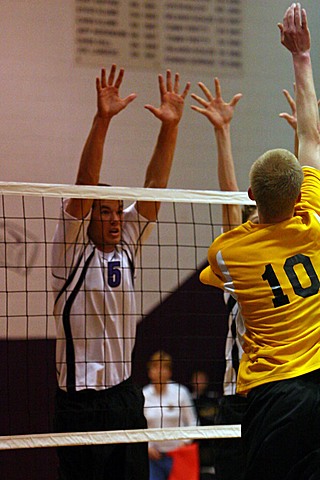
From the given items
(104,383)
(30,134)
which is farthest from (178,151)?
(104,383)

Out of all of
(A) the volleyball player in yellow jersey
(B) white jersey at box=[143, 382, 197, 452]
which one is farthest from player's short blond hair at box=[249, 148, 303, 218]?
(B) white jersey at box=[143, 382, 197, 452]

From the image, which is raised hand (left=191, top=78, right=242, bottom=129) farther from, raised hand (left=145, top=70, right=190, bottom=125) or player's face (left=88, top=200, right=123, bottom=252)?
player's face (left=88, top=200, right=123, bottom=252)

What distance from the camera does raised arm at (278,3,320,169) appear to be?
8.75ft

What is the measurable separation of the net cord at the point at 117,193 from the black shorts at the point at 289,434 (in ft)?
5.83

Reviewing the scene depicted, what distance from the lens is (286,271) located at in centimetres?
236

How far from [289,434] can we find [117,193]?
192 cm

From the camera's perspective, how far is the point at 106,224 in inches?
152

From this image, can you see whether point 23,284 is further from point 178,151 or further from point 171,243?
point 178,151

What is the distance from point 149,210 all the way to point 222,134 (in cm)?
82

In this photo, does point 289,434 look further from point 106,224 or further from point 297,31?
point 106,224

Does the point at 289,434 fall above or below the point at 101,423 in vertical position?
above

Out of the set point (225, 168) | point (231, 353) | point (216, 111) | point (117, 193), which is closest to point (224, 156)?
point (225, 168)

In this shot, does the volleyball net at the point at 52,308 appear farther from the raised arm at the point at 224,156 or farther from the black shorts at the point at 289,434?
the black shorts at the point at 289,434

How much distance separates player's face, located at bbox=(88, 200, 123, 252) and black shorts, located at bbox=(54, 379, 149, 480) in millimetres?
751
